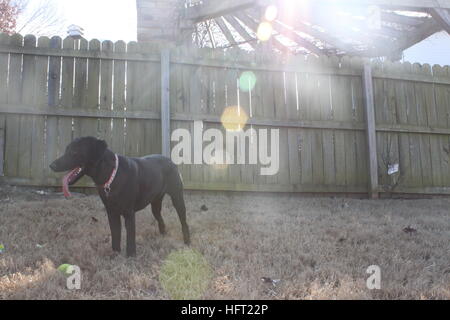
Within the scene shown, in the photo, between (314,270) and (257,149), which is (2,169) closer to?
(257,149)

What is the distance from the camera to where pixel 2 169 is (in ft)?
17.2

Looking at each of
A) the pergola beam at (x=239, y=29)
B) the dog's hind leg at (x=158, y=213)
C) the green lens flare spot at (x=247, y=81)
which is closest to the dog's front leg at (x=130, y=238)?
the dog's hind leg at (x=158, y=213)

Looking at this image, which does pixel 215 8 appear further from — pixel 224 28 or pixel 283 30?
pixel 224 28

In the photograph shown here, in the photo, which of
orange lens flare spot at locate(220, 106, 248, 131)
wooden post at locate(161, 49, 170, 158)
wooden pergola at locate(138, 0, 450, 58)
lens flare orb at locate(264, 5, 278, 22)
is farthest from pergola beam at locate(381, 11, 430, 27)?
wooden post at locate(161, 49, 170, 158)

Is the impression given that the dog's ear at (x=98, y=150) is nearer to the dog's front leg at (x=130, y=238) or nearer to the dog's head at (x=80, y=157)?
the dog's head at (x=80, y=157)

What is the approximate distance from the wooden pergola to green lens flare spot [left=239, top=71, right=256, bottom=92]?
146 cm

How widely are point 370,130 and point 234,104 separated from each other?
2.47m

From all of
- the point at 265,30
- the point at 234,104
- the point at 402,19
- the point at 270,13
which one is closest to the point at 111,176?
the point at 234,104

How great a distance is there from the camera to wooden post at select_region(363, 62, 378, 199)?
634cm

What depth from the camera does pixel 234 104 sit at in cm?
616

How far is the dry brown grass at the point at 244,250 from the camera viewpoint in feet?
7.45

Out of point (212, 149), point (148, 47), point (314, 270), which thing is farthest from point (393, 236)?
point (148, 47)

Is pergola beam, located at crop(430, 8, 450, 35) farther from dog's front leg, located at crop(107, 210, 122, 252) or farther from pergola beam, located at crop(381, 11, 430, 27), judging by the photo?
dog's front leg, located at crop(107, 210, 122, 252)

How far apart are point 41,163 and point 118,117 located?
4.26ft
